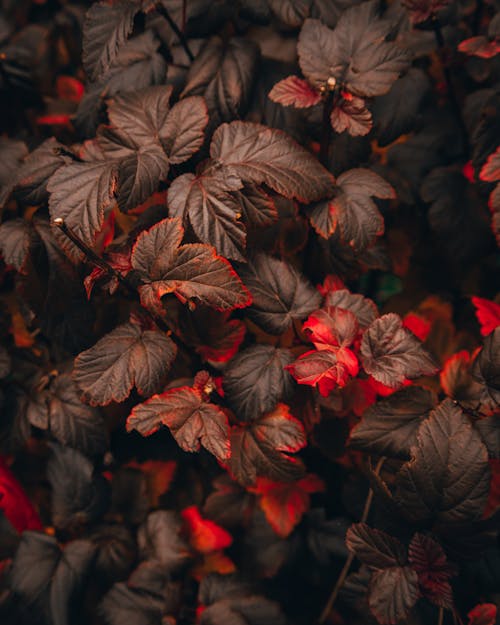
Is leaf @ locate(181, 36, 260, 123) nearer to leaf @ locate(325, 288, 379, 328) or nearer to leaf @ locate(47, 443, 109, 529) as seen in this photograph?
leaf @ locate(325, 288, 379, 328)

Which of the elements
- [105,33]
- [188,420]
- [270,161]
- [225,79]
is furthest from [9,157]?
[188,420]

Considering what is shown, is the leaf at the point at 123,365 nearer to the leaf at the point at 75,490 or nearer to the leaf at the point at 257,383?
the leaf at the point at 257,383

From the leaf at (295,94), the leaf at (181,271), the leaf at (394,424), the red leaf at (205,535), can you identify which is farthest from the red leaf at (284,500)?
the leaf at (295,94)

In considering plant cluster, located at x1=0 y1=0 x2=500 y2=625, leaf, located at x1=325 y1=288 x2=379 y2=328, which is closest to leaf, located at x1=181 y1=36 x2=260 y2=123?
plant cluster, located at x1=0 y1=0 x2=500 y2=625

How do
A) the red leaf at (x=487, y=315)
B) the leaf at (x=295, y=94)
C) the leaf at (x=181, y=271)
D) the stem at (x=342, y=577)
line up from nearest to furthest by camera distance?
the leaf at (x=181, y=271) < the leaf at (x=295, y=94) < the red leaf at (x=487, y=315) < the stem at (x=342, y=577)

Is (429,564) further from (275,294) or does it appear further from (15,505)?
(15,505)


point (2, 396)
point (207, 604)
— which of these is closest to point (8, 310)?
point (2, 396)

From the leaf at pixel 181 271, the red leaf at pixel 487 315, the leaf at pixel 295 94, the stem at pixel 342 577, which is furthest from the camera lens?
the stem at pixel 342 577
